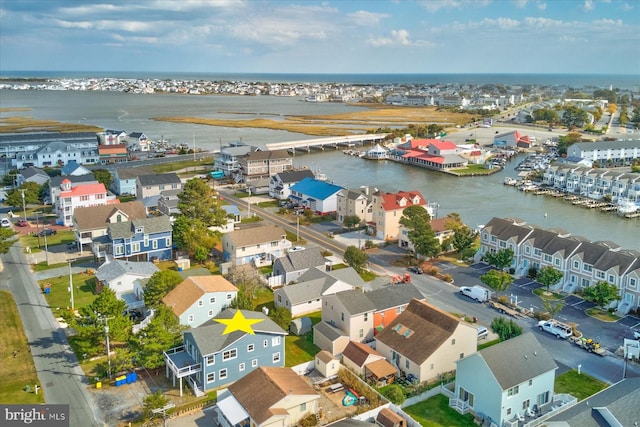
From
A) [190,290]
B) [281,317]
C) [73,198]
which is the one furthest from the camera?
[73,198]

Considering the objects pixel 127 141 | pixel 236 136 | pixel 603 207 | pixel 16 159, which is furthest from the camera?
pixel 236 136

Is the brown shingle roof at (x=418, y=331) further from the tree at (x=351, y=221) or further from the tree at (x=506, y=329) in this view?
the tree at (x=351, y=221)

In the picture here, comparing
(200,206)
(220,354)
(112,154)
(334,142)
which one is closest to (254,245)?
(200,206)

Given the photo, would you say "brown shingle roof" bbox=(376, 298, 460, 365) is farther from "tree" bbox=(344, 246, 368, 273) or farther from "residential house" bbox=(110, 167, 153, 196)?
"residential house" bbox=(110, 167, 153, 196)

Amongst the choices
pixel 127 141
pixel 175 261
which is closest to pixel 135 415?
pixel 175 261

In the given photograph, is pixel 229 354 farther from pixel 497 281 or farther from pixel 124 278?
pixel 497 281

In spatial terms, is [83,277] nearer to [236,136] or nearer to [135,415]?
[135,415]

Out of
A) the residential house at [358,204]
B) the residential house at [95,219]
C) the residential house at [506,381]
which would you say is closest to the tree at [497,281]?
the residential house at [506,381]
